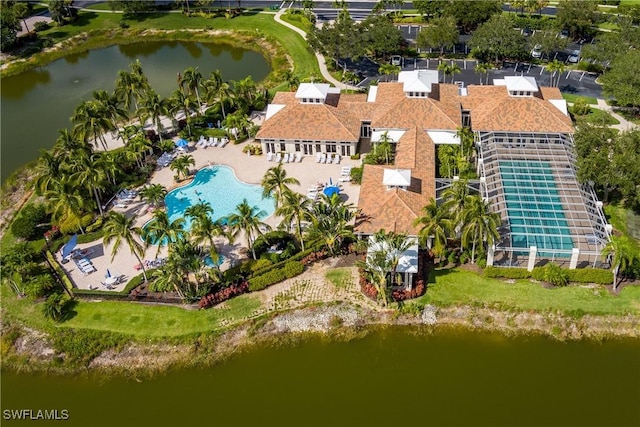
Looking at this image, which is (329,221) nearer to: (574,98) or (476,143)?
(476,143)

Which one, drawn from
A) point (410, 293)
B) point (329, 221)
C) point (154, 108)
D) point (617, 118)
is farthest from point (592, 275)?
point (154, 108)

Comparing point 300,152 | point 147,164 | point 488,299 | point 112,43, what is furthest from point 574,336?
point 112,43

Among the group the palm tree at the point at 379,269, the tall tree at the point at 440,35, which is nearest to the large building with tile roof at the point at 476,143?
the palm tree at the point at 379,269

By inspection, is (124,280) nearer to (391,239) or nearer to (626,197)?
(391,239)

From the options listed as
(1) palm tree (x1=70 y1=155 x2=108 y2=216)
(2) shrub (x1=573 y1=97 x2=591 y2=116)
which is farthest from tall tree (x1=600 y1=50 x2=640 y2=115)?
(1) palm tree (x1=70 y1=155 x2=108 y2=216)

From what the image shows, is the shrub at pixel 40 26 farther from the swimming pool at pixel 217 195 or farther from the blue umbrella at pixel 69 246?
the blue umbrella at pixel 69 246
